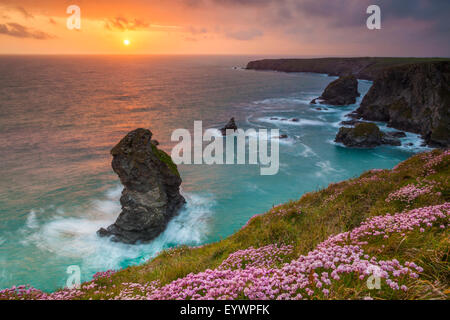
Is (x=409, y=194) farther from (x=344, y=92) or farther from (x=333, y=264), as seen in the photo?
(x=344, y=92)

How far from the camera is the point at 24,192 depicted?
102ft

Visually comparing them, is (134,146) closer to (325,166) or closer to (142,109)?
(325,166)

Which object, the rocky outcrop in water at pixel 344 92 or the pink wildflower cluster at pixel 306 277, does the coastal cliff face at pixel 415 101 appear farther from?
the pink wildflower cluster at pixel 306 277

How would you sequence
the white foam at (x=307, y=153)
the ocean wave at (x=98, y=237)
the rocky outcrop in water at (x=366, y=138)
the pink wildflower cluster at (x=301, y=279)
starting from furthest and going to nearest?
the rocky outcrop in water at (x=366, y=138) < the white foam at (x=307, y=153) < the ocean wave at (x=98, y=237) < the pink wildflower cluster at (x=301, y=279)

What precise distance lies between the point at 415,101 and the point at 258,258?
2660 inches

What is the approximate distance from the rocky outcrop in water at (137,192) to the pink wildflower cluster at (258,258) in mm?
16564

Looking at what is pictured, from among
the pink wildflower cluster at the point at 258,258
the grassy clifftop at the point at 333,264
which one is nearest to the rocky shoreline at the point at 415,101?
the grassy clifftop at the point at 333,264

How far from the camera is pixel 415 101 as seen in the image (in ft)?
188

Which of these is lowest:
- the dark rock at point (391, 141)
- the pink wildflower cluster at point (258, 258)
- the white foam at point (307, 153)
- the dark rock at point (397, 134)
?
the white foam at point (307, 153)

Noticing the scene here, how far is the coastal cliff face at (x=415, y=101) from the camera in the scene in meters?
48.7

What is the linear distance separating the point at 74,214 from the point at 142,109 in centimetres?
5600

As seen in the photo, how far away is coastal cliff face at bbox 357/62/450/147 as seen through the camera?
48.7 metres

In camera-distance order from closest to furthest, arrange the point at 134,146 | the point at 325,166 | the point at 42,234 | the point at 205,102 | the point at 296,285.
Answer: the point at 296,285
the point at 134,146
the point at 42,234
the point at 325,166
the point at 205,102

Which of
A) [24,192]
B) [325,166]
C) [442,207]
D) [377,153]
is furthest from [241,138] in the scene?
[442,207]
